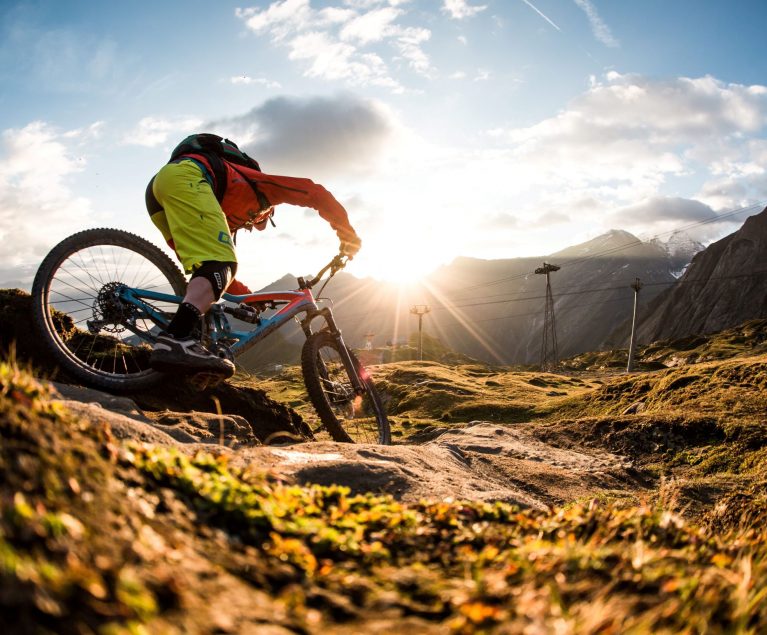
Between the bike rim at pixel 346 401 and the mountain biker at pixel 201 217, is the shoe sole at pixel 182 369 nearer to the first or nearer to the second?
the mountain biker at pixel 201 217

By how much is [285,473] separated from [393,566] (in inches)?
70.0

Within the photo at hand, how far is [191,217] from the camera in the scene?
552cm

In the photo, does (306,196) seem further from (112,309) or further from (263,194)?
(112,309)

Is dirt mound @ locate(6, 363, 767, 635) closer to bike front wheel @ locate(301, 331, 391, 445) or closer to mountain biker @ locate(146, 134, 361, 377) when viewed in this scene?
mountain biker @ locate(146, 134, 361, 377)

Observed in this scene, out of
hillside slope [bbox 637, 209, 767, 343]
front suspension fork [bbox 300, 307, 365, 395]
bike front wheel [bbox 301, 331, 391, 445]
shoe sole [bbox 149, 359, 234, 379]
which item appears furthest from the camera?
hillside slope [bbox 637, 209, 767, 343]

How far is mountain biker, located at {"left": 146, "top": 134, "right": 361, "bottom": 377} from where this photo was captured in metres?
5.30

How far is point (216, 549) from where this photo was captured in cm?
202

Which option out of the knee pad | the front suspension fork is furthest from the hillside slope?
the knee pad

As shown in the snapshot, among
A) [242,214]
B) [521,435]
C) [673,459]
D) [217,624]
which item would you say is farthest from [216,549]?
[521,435]

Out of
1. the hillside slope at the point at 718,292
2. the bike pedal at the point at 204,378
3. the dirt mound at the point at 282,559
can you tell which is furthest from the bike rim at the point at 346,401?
the hillside slope at the point at 718,292

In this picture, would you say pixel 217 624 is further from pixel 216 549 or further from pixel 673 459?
pixel 673 459

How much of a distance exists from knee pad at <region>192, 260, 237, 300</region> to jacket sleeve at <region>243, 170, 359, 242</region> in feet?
4.06

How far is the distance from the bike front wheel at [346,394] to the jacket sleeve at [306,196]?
1.49 meters

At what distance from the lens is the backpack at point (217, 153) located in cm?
594
